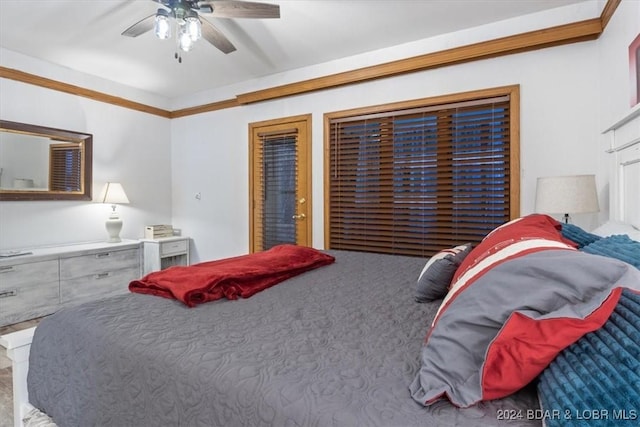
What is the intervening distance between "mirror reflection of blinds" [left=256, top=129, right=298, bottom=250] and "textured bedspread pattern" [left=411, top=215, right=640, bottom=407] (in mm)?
3188

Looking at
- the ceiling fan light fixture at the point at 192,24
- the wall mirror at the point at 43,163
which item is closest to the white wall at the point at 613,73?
the ceiling fan light fixture at the point at 192,24

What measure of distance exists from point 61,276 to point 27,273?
0.27 m

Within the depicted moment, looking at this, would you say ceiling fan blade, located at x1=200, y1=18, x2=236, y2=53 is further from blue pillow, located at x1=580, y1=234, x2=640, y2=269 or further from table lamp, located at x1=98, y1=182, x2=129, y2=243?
blue pillow, located at x1=580, y1=234, x2=640, y2=269

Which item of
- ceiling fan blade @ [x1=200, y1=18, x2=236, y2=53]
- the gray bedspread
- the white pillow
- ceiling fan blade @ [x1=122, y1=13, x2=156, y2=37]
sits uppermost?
ceiling fan blade @ [x1=122, y1=13, x2=156, y2=37]

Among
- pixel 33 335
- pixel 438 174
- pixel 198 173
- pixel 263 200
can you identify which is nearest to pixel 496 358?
pixel 33 335

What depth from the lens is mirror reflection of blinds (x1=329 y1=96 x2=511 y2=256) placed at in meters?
2.84

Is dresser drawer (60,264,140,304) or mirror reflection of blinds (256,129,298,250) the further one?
mirror reflection of blinds (256,129,298,250)

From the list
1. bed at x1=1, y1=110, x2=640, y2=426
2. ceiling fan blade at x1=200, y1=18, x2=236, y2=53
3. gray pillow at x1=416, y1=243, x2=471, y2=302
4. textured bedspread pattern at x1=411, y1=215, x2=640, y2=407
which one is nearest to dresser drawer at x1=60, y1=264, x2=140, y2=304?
bed at x1=1, y1=110, x2=640, y2=426

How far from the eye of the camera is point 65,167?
3684mm

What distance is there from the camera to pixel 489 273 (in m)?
0.83

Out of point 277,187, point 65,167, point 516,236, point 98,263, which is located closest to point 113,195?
point 65,167

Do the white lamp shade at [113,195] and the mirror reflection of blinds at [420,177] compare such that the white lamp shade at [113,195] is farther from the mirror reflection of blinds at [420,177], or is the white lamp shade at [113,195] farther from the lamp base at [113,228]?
the mirror reflection of blinds at [420,177]

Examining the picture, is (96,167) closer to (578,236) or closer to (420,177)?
(420,177)

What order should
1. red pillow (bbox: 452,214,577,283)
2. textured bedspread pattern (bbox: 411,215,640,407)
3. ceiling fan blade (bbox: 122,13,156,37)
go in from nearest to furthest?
textured bedspread pattern (bbox: 411,215,640,407) < red pillow (bbox: 452,214,577,283) < ceiling fan blade (bbox: 122,13,156,37)
